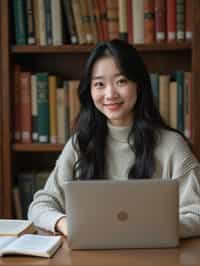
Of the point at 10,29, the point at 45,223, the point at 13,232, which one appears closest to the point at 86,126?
the point at 45,223

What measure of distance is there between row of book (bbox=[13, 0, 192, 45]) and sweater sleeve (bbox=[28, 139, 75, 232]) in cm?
62

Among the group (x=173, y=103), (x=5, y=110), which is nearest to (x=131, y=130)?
(x=173, y=103)

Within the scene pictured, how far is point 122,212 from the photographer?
133cm

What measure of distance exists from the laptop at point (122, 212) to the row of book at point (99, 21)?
1085mm

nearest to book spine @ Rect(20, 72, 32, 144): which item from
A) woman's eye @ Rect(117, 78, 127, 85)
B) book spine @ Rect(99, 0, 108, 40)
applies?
book spine @ Rect(99, 0, 108, 40)

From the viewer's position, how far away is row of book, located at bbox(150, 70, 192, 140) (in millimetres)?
2299

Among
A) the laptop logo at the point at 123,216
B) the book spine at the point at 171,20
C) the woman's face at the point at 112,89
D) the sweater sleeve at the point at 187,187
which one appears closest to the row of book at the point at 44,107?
the book spine at the point at 171,20

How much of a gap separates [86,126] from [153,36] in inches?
23.3

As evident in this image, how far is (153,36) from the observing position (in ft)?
7.52

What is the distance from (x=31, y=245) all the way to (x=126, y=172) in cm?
55

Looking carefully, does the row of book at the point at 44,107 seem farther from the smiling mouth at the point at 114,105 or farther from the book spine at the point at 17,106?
the smiling mouth at the point at 114,105

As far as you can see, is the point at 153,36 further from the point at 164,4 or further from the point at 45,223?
the point at 45,223

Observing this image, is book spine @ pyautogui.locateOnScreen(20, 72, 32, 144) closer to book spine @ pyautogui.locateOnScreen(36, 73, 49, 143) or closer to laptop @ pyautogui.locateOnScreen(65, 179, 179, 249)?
book spine @ pyautogui.locateOnScreen(36, 73, 49, 143)

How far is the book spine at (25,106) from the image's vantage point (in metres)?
2.40
